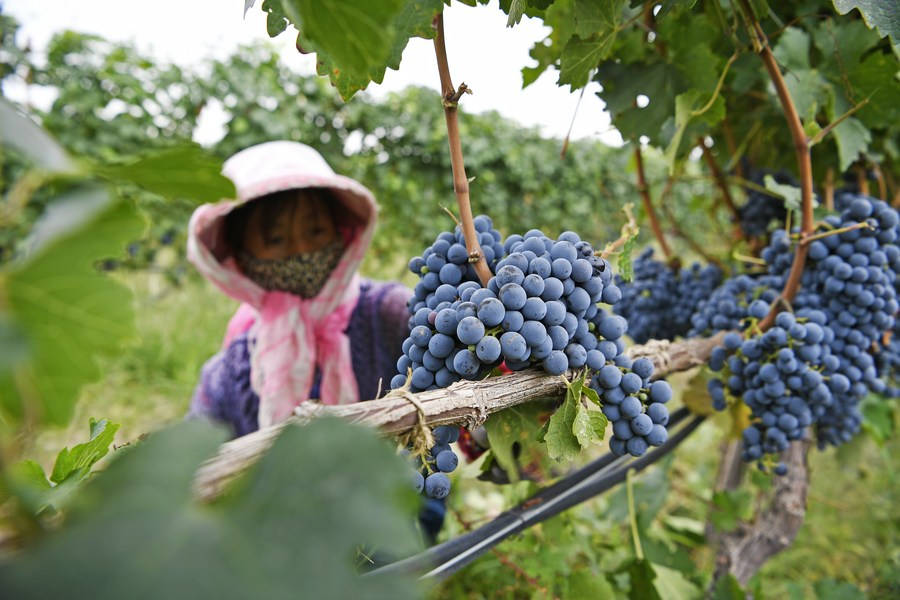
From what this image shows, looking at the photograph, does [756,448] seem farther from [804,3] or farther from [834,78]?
[804,3]

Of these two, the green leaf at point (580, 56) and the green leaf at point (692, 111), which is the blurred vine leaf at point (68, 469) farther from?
the green leaf at point (692, 111)

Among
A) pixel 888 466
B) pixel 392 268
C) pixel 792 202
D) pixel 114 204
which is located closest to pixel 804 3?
pixel 792 202

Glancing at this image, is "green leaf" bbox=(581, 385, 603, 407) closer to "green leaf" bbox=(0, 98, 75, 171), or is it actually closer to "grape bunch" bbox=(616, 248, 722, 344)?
"green leaf" bbox=(0, 98, 75, 171)

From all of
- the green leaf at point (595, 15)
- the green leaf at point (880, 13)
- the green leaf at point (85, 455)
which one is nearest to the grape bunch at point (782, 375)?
the green leaf at point (880, 13)

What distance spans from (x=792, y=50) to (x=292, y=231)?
53.9 inches

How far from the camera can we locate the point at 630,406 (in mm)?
641

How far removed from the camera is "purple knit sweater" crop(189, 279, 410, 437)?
1.80 m

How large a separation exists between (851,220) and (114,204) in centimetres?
111

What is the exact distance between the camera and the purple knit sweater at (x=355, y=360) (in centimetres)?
180

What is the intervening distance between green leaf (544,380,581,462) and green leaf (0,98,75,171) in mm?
486

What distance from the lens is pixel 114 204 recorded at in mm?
318

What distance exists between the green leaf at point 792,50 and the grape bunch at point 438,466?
3.01ft

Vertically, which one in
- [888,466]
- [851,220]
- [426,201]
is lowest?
[888,466]

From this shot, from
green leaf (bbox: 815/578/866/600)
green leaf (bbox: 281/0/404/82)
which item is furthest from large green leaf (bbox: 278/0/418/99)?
green leaf (bbox: 815/578/866/600)
